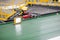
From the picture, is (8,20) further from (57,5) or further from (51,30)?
(57,5)

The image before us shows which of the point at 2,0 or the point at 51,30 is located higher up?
the point at 2,0

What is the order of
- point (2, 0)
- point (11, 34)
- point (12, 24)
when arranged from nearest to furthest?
point (11, 34)
point (12, 24)
point (2, 0)

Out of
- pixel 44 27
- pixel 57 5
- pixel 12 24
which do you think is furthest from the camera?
pixel 57 5

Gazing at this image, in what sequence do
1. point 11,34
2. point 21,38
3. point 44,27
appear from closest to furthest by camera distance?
point 21,38 < point 11,34 < point 44,27

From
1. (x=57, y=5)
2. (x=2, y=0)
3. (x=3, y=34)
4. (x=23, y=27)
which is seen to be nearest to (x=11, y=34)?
(x=3, y=34)

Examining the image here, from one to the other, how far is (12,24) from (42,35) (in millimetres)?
2374

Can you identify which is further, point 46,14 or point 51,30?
point 46,14

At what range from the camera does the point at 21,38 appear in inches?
230

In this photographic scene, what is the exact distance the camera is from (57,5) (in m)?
11.4

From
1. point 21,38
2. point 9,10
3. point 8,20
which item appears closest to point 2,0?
point 9,10

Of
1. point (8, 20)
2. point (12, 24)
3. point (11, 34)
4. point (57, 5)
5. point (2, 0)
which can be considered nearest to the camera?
point (11, 34)

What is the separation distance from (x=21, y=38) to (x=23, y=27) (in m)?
1.55

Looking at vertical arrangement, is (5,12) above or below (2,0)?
below

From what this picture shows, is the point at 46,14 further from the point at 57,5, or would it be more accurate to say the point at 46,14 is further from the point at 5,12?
the point at 5,12
